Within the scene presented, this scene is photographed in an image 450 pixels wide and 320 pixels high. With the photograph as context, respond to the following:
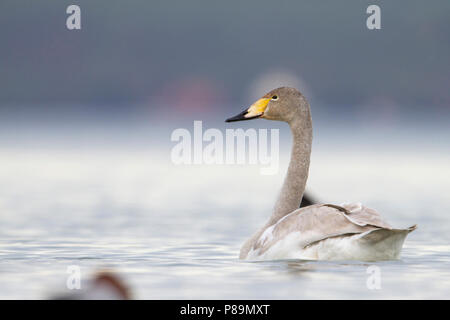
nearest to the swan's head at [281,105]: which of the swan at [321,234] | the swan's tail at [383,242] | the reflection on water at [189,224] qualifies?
the swan at [321,234]

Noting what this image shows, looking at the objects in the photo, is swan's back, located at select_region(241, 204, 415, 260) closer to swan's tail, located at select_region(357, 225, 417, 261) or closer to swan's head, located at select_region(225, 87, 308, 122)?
swan's tail, located at select_region(357, 225, 417, 261)

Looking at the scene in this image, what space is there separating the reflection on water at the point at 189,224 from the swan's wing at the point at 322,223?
0.95 feet

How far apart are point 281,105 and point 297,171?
745 millimetres

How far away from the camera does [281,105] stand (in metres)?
12.1

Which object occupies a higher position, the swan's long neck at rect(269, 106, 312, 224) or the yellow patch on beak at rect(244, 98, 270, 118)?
the yellow patch on beak at rect(244, 98, 270, 118)

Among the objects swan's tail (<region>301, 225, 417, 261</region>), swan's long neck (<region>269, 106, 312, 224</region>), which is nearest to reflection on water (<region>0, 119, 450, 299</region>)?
swan's tail (<region>301, 225, 417, 261</region>)

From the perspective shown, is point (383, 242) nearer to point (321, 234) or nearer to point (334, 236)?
point (334, 236)

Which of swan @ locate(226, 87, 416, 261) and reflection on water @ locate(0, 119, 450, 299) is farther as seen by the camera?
swan @ locate(226, 87, 416, 261)

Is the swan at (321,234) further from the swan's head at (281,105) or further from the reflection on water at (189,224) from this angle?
the swan's head at (281,105)

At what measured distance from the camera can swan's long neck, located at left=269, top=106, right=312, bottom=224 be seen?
1201cm

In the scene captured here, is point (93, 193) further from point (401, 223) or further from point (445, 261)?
point (445, 261)

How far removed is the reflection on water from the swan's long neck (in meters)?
0.79

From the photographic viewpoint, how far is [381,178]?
77.2 feet

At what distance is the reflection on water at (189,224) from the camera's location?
1018 cm
